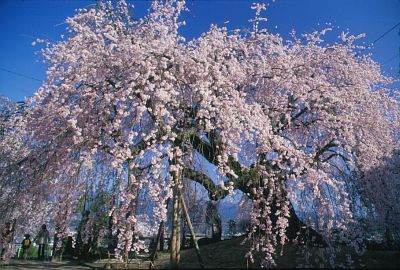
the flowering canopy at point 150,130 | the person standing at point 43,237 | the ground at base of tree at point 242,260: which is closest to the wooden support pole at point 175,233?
the flowering canopy at point 150,130

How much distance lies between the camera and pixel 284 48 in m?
10.4

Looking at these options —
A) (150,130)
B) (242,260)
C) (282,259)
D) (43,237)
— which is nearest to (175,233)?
(150,130)

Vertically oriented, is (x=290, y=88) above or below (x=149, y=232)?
above

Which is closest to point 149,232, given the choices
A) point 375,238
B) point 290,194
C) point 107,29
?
point 290,194

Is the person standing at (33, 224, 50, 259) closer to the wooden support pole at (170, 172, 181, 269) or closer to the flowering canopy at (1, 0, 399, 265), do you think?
the flowering canopy at (1, 0, 399, 265)

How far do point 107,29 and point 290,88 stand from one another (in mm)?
5013

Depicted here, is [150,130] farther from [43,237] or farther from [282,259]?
[43,237]

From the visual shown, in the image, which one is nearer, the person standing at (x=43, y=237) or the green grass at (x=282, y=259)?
the green grass at (x=282, y=259)

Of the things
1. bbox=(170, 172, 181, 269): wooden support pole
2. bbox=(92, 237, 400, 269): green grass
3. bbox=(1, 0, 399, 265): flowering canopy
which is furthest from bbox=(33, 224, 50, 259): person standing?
bbox=(170, 172, 181, 269): wooden support pole

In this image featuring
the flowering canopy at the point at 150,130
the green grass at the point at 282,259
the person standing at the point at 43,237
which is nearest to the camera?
the flowering canopy at the point at 150,130

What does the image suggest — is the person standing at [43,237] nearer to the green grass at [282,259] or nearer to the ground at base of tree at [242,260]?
the ground at base of tree at [242,260]

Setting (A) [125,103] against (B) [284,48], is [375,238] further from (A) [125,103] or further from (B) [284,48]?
(A) [125,103]

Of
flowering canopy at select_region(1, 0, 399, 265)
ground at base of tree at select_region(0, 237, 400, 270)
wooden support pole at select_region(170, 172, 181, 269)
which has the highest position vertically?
flowering canopy at select_region(1, 0, 399, 265)

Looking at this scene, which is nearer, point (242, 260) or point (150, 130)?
point (150, 130)
